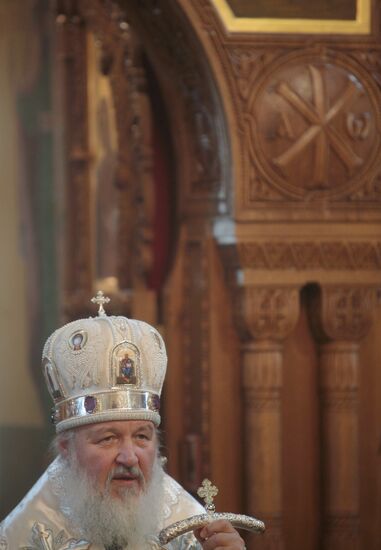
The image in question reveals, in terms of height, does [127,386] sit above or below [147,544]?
above

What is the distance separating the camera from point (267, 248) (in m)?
6.08

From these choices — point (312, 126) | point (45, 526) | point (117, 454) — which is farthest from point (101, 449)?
point (312, 126)

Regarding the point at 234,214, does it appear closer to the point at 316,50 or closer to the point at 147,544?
the point at 316,50

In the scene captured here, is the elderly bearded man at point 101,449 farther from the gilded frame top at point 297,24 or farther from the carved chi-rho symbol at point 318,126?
the gilded frame top at point 297,24

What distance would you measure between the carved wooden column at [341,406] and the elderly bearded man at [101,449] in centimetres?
179

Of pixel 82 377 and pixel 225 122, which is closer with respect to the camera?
pixel 82 377

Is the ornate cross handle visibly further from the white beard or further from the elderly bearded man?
the white beard

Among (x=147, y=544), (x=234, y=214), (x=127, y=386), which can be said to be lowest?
(x=147, y=544)

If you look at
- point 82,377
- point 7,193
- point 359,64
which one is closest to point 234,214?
point 359,64

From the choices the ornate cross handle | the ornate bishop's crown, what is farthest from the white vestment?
the ornate cross handle

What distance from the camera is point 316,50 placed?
6.11m

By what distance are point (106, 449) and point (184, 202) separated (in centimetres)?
236

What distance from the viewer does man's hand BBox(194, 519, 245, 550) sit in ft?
13.4

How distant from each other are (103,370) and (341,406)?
2036 mm
